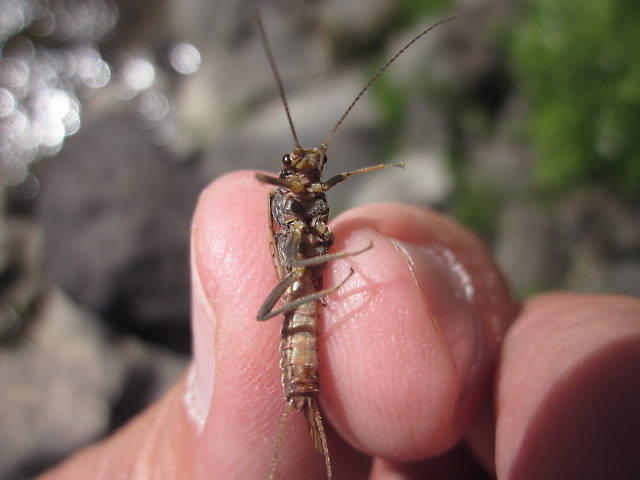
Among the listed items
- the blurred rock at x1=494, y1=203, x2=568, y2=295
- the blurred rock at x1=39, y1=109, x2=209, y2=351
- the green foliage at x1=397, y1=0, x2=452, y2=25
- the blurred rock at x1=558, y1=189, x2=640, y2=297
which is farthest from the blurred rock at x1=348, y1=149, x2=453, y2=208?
the blurred rock at x1=39, y1=109, x2=209, y2=351

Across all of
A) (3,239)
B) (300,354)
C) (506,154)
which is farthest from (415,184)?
(3,239)

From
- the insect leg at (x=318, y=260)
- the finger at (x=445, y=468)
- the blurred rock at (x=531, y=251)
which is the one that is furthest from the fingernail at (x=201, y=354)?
the blurred rock at (x=531, y=251)

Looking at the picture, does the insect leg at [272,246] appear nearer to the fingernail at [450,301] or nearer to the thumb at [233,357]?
the thumb at [233,357]

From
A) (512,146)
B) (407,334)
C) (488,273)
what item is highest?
(512,146)

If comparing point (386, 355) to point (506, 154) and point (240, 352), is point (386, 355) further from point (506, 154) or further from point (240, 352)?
point (506, 154)

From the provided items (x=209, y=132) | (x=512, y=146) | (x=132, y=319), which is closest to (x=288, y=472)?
(x=132, y=319)

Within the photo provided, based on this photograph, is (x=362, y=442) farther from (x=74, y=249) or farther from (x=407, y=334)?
(x=74, y=249)

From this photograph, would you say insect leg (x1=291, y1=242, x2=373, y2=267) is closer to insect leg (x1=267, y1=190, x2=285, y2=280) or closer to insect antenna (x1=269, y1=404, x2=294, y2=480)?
insect leg (x1=267, y1=190, x2=285, y2=280)
